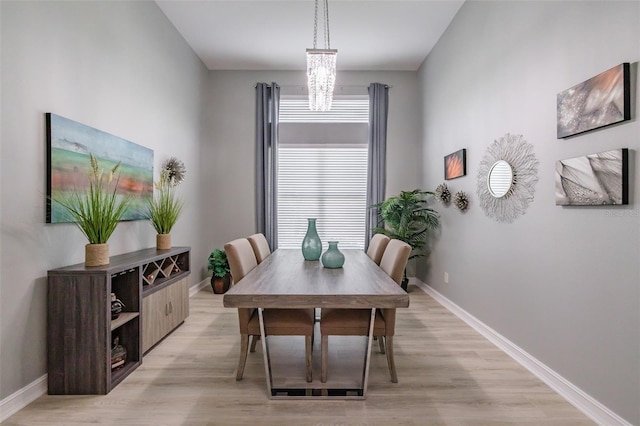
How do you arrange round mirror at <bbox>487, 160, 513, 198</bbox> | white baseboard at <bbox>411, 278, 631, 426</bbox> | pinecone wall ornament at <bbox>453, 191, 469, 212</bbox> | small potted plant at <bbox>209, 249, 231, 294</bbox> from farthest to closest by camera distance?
1. small potted plant at <bbox>209, 249, 231, 294</bbox>
2. pinecone wall ornament at <bbox>453, 191, 469, 212</bbox>
3. round mirror at <bbox>487, 160, 513, 198</bbox>
4. white baseboard at <bbox>411, 278, 631, 426</bbox>

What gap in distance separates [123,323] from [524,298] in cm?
290

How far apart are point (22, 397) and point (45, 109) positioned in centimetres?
173

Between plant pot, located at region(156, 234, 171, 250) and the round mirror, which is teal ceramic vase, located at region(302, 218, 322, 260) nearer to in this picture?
Answer: plant pot, located at region(156, 234, 171, 250)

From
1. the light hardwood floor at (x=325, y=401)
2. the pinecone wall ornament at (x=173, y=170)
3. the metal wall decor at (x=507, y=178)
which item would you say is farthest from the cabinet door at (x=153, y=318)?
the metal wall decor at (x=507, y=178)

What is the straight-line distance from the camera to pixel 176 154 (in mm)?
4055

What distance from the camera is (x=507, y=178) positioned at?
8.87 feet

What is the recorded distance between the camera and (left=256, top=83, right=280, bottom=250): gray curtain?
16.2ft

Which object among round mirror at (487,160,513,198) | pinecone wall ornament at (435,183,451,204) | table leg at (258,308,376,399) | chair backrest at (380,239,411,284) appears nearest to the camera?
table leg at (258,308,376,399)

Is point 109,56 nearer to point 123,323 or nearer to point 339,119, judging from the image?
point 123,323

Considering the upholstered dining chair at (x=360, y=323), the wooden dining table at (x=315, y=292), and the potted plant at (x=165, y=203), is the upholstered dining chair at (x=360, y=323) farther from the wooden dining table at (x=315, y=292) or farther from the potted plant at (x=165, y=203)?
the potted plant at (x=165, y=203)

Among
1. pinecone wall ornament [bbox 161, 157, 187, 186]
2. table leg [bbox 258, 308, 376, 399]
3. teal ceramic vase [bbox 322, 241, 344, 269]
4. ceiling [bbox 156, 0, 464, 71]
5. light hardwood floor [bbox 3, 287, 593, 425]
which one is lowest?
light hardwood floor [bbox 3, 287, 593, 425]

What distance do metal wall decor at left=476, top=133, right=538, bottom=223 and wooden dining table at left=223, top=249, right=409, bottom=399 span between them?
3.97ft

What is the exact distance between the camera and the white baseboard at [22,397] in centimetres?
182

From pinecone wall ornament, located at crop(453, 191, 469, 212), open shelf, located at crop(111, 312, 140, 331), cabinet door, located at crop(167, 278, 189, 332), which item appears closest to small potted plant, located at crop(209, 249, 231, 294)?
cabinet door, located at crop(167, 278, 189, 332)
